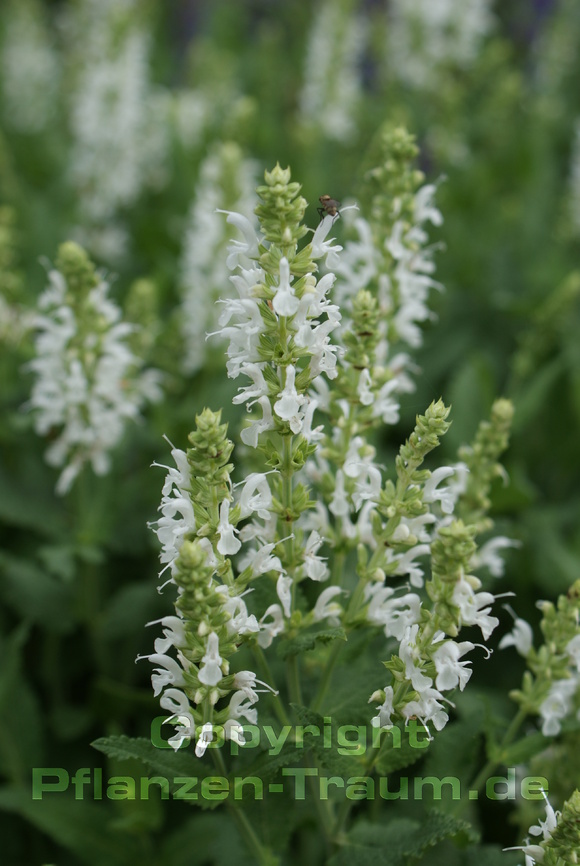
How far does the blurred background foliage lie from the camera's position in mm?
3123

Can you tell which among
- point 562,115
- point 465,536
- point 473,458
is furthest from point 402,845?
point 562,115

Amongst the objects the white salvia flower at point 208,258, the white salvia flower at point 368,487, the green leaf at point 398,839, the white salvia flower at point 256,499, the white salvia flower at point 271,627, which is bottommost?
the green leaf at point 398,839

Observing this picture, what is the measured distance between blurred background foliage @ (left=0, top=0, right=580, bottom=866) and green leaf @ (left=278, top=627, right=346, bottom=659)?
80 centimetres

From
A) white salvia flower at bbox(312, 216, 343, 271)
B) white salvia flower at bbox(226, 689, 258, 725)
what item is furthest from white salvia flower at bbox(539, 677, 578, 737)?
white salvia flower at bbox(312, 216, 343, 271)

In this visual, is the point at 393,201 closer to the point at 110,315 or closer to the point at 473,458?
the point at 473,458

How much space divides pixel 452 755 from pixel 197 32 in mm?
10044

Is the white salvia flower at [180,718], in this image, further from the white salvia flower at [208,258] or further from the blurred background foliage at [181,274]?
the white salvia flower at [208,258]

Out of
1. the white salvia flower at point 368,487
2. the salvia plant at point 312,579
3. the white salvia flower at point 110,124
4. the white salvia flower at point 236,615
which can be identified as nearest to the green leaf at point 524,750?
the salvia plant at point 312,579

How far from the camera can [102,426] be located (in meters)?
3.11

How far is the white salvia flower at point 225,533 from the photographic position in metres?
1.65

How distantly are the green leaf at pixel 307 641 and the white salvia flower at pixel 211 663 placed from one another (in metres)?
0.22

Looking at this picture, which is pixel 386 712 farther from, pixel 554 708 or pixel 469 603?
pixel 554 708

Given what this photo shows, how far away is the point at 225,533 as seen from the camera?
5.42ft

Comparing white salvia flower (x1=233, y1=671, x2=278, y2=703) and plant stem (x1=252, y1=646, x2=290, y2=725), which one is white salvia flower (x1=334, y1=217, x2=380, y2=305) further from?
white salvia flower (x1=233, y1=671, x2=278, y2=703)
